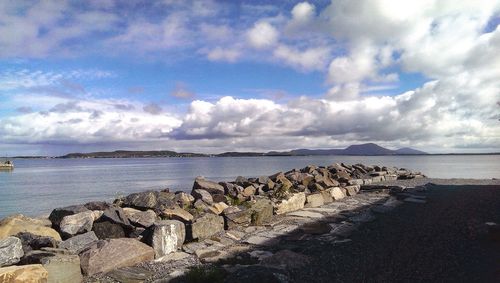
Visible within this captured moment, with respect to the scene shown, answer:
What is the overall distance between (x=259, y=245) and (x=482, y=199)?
493 inches

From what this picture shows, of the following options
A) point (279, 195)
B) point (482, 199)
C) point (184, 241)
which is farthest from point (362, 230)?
point (482, 199)

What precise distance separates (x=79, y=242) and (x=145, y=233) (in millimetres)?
1469

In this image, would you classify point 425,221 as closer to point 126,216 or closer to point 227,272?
point 227,272

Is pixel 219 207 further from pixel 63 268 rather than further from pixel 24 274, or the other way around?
pixel 24 274

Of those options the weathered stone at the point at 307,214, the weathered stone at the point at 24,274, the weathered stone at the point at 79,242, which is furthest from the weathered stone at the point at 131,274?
the weathered stone at the point at 307,214

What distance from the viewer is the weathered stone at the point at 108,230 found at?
416 inches

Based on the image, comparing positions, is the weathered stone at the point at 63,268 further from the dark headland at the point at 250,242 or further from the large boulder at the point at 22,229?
the large boulder at the point at 22,229

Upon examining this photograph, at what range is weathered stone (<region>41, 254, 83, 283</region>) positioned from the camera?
758 cm

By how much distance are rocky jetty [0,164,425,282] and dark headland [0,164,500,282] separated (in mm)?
24

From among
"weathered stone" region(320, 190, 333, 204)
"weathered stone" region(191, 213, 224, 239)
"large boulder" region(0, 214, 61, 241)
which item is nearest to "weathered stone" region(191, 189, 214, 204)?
"weathered stone" region(191, 213, 224, 239)

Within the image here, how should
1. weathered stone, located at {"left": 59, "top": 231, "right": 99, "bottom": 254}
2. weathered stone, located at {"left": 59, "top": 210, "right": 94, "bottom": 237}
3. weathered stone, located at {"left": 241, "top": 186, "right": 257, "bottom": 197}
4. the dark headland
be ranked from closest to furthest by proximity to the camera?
the dark headland → weathered stone, located at {"left": 59, "top": 231, "right": 99, "bottom": 254} → weathered stone, located at {"left": 59, "top": 210, "right": 94, "bottom": 237} → weathered stone, located at {"left": 241, "top": 186, "right": 257, "bottom": 197}

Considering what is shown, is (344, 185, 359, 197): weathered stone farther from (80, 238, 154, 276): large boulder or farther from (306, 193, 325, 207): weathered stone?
(80, 238, 154, 276): large boulder

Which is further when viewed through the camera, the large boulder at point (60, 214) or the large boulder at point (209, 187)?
the large boulder at point (209, 187)

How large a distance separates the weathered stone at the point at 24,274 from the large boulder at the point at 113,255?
1208mm
